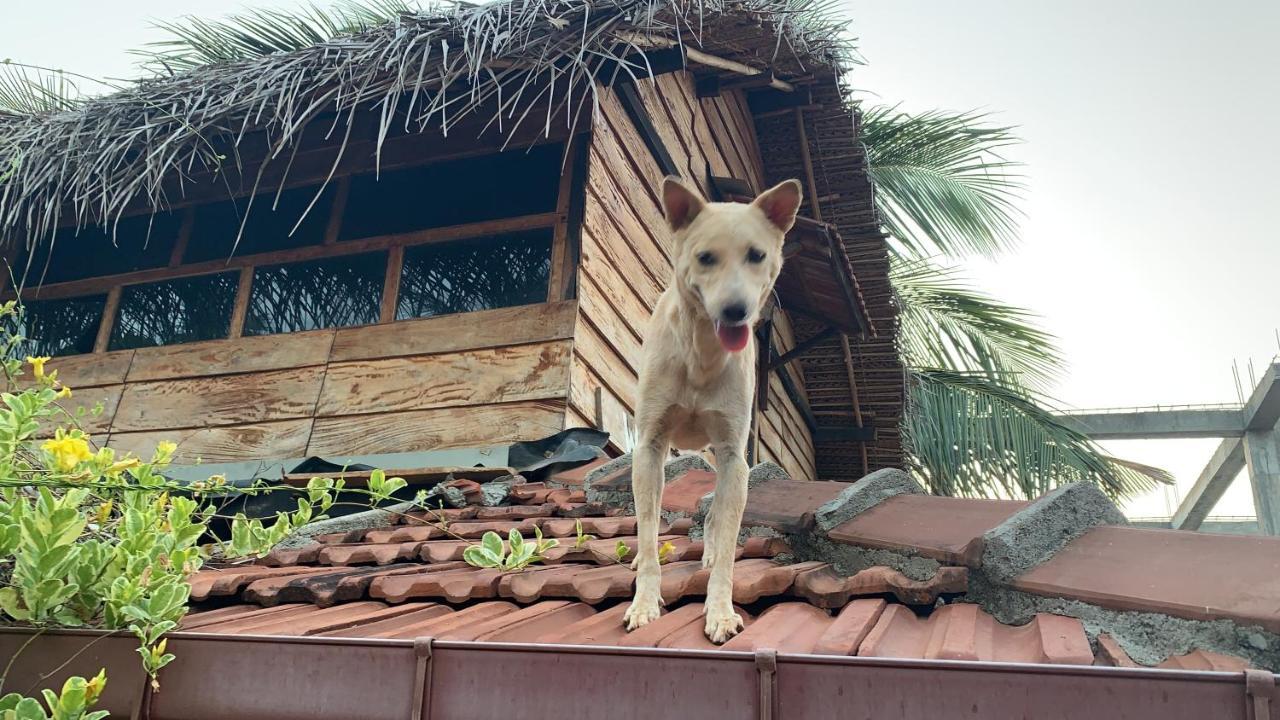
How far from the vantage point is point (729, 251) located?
2281mm

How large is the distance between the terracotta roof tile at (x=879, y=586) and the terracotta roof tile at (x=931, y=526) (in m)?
0.06

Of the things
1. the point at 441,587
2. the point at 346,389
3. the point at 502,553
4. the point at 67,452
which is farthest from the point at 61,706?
the point at 346,389

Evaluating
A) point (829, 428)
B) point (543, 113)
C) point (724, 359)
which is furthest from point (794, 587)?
point (829, 428)

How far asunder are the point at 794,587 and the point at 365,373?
3.52m

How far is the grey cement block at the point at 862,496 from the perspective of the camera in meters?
2.57

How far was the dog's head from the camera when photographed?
86.4 inches

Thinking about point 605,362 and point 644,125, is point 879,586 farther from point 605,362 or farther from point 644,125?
point 644,125

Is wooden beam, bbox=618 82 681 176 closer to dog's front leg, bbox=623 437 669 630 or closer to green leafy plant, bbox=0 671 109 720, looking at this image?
dog's front leg, bbox=623 437 669 630

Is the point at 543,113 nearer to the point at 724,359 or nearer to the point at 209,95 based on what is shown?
the point at 209,95

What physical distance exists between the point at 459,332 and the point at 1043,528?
3507 mm

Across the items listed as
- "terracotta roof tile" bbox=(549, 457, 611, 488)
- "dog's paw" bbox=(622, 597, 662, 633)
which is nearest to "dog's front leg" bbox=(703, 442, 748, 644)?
"dog's paw" bbox=(622, 597, 662, 633)

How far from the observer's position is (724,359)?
250cm

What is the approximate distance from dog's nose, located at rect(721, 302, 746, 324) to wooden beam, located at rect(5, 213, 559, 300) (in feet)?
10.0

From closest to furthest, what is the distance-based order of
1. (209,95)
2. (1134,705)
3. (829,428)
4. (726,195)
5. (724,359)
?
(1134,705), (724,359), (209,95), (726,195), (829,428)
